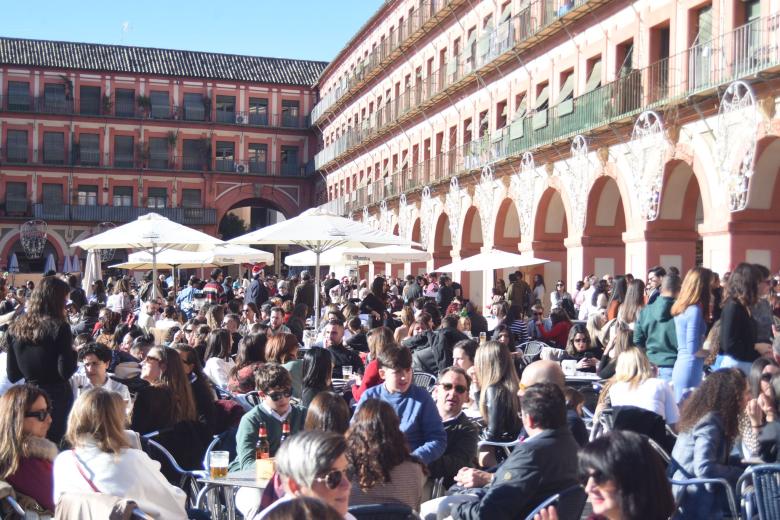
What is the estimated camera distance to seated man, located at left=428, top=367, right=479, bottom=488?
6.91m

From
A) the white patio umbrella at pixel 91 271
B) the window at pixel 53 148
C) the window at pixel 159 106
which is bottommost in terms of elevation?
the white patio umbrella at pixel 91 271

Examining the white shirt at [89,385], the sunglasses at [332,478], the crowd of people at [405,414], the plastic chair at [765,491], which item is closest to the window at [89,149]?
the crowd of people at [405,414]

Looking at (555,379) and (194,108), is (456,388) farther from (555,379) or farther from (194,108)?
(194,108)

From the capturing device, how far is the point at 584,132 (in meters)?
24.0

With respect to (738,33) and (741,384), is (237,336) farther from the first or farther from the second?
(738,33)

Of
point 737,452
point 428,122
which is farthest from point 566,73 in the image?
point 737,452

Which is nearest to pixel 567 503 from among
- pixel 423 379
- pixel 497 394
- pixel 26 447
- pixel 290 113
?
pixel 497 394

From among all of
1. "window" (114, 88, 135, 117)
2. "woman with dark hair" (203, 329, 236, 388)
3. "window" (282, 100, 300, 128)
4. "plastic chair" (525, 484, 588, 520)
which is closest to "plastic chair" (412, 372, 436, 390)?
"woman with dark hair" (203, 329, 236, 388)

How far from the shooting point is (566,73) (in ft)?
87.8

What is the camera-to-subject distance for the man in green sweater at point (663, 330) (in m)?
9.72

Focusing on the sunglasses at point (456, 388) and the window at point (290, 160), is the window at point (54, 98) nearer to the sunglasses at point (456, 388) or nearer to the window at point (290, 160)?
A: the window at point (290, 160)

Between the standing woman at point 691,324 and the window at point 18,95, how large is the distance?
52.9 meters

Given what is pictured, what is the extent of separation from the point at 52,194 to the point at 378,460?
181 ft

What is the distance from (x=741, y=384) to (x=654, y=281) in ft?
21.7
